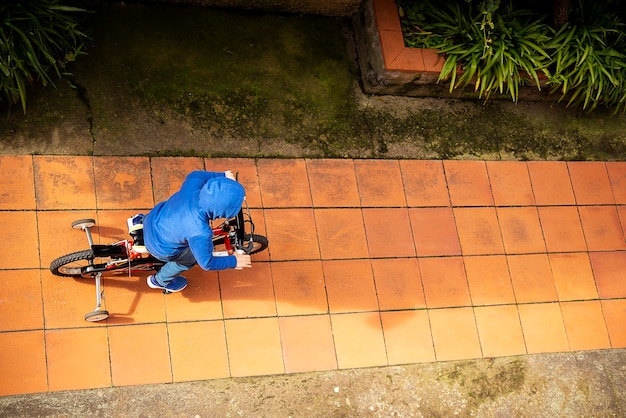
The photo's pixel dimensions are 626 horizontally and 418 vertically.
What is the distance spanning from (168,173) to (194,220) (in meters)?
1.69

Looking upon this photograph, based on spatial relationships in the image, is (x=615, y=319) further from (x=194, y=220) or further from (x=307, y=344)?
(x=194, y=220)

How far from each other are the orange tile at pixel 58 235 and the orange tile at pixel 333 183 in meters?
2.07

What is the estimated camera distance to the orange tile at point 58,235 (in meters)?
4.96

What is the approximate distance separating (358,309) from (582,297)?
238 centimetres

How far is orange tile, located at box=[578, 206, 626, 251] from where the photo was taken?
626cm

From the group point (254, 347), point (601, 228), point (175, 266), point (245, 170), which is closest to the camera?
point (175, 266)

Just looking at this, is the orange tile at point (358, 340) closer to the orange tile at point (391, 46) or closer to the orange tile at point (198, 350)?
the orange tile at point (198, 350)

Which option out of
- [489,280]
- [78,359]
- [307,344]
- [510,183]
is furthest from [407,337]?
[78,359]

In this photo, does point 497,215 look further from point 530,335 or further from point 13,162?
point 13,162

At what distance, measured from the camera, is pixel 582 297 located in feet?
19.6

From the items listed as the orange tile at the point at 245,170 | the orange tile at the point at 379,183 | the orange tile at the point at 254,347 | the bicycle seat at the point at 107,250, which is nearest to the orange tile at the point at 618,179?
the orange tile at the point at 379,183

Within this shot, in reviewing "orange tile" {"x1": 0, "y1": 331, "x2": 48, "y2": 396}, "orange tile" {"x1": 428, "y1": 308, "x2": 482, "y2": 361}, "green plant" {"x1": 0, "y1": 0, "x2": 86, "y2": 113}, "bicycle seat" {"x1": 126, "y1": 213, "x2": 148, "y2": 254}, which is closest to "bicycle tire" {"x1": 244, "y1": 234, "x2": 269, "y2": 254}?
"bicycle seat" {"x1": 126, "y1": 213, "x2": 148, "y2": 254}

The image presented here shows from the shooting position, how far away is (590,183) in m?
6.52

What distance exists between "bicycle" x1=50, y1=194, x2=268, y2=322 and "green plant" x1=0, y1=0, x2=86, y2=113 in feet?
4.55
